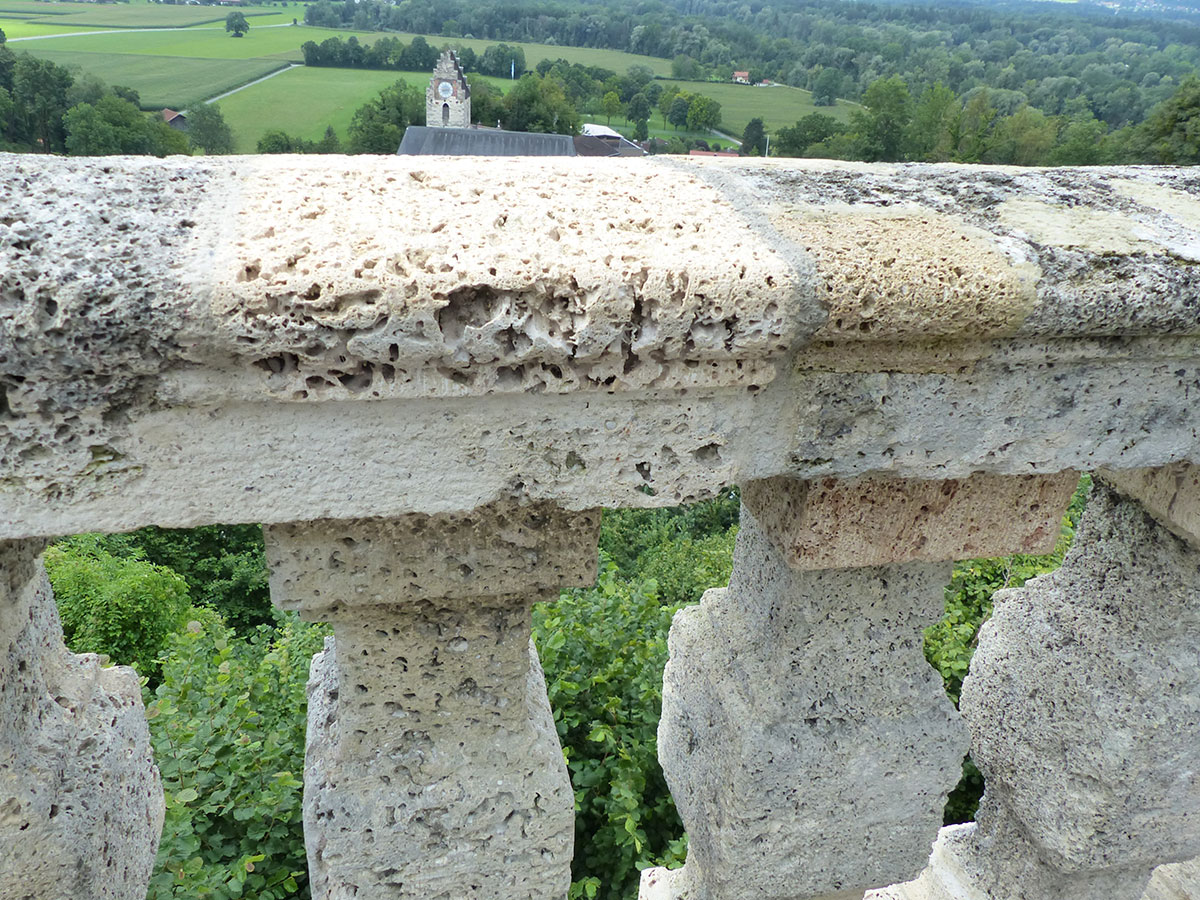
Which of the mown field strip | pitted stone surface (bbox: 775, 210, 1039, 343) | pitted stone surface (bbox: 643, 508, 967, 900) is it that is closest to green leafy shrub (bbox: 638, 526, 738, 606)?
pitted stone surface (bbox: 643, 508, 967, 900)

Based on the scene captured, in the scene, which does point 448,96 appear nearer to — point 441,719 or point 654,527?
point 654,527

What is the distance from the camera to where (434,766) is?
1672 mm

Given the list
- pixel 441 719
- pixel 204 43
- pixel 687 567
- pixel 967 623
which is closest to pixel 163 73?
pixel 204 43

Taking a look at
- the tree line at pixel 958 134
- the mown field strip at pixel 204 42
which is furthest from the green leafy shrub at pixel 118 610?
the mown field strip at pixel 204 42

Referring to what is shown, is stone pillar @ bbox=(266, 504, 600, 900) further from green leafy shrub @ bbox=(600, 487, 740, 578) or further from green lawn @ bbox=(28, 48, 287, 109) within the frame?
green lawn @ bbox=(28, 48, 287, 109)

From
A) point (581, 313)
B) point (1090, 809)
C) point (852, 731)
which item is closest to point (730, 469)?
point (581, 313)

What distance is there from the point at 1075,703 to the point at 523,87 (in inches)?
2196

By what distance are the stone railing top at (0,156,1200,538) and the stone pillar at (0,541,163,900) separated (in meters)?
0.47

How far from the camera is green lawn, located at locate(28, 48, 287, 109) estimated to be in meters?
48.2

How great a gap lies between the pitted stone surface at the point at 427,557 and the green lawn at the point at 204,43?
62.7 meters

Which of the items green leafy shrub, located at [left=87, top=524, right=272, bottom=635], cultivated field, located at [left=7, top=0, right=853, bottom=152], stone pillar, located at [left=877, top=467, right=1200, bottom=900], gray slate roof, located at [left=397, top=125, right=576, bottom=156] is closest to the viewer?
stone pillar, located at [left=877, top=467, right=1200, bottom=900]

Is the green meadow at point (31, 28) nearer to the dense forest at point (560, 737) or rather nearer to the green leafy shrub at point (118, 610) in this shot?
the green leafy shrub at point (118, 610)

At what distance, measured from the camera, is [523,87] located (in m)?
52.8

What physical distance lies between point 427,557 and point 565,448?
35cm
